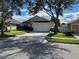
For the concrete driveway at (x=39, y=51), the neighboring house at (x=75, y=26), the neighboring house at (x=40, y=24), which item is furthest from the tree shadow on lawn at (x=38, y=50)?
the neighboring house at (x=40, y=24)

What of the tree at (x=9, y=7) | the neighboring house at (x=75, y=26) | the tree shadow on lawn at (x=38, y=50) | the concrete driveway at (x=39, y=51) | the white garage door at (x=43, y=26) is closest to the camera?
the concrete driveway at (x=39, y=51)

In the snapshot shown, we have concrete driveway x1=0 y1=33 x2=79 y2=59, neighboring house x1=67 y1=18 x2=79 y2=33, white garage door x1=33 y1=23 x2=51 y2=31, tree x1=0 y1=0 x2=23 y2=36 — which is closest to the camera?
concrete driveway x1=0 y1=33 x2=79 y2=59

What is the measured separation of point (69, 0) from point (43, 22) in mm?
19540

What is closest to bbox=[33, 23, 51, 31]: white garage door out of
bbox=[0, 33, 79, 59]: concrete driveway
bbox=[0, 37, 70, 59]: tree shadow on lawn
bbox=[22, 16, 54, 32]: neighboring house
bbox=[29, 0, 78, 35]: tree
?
bbox=[22, 16, 54, 32]: neighboring house

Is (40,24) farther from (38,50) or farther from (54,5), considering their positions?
(38,50)

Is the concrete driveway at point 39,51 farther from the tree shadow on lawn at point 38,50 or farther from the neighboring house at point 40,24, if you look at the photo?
the neighboring house at point 40,24

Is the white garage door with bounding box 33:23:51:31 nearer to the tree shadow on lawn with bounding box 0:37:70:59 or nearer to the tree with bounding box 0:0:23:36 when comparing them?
the tree with bounding box 0:0:23:36

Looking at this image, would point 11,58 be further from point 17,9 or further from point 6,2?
point 17,9

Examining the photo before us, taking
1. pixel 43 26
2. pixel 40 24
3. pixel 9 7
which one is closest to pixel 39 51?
pixel 9 7

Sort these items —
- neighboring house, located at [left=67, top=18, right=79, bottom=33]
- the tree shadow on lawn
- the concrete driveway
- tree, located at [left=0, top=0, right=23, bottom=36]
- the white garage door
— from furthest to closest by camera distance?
the white garage door < neighboring house, located at [left=67, top=18, right=79, bottom=33] < tree, located at [left=0, top=0, right=23, bottom=36] < the tree shadow on lawn < the concrete driveway

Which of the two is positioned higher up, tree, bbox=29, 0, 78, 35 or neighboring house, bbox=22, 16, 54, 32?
tree, bbox=29, 0, 78, 35

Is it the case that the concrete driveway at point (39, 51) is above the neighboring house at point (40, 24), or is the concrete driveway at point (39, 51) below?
below

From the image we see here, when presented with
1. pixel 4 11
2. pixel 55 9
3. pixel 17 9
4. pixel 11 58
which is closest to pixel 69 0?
pixel 55 9

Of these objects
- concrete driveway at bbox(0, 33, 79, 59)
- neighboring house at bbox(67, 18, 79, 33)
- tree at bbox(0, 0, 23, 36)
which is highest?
tree at bbox(0, 0, 23, 36)
